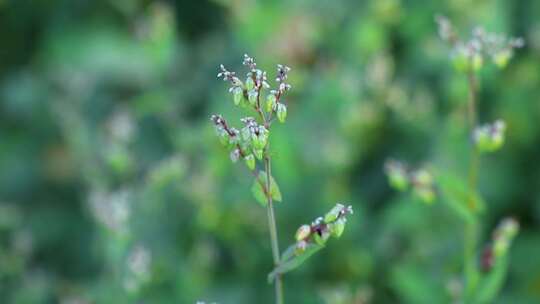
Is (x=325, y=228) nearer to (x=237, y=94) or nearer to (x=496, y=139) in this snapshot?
(x=237, y=94)

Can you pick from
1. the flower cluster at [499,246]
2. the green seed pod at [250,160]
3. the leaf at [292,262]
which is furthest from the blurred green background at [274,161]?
the green seed pod at [250,160]

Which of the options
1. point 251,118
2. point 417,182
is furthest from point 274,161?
point 251,118

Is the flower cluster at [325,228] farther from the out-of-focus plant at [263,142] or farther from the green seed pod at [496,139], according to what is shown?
the green seed pod at [496,139]

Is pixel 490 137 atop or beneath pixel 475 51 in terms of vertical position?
beneath

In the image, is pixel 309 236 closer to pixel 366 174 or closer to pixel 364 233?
pixel 364 233

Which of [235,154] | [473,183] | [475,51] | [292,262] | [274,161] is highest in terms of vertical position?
[274,161]

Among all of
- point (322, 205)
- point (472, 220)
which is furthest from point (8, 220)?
point (472, 220)

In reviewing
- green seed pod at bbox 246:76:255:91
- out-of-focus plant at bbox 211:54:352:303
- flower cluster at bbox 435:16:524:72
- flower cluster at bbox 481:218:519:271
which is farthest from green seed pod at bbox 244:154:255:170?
flower cluster at bbox 481:218:519:271
